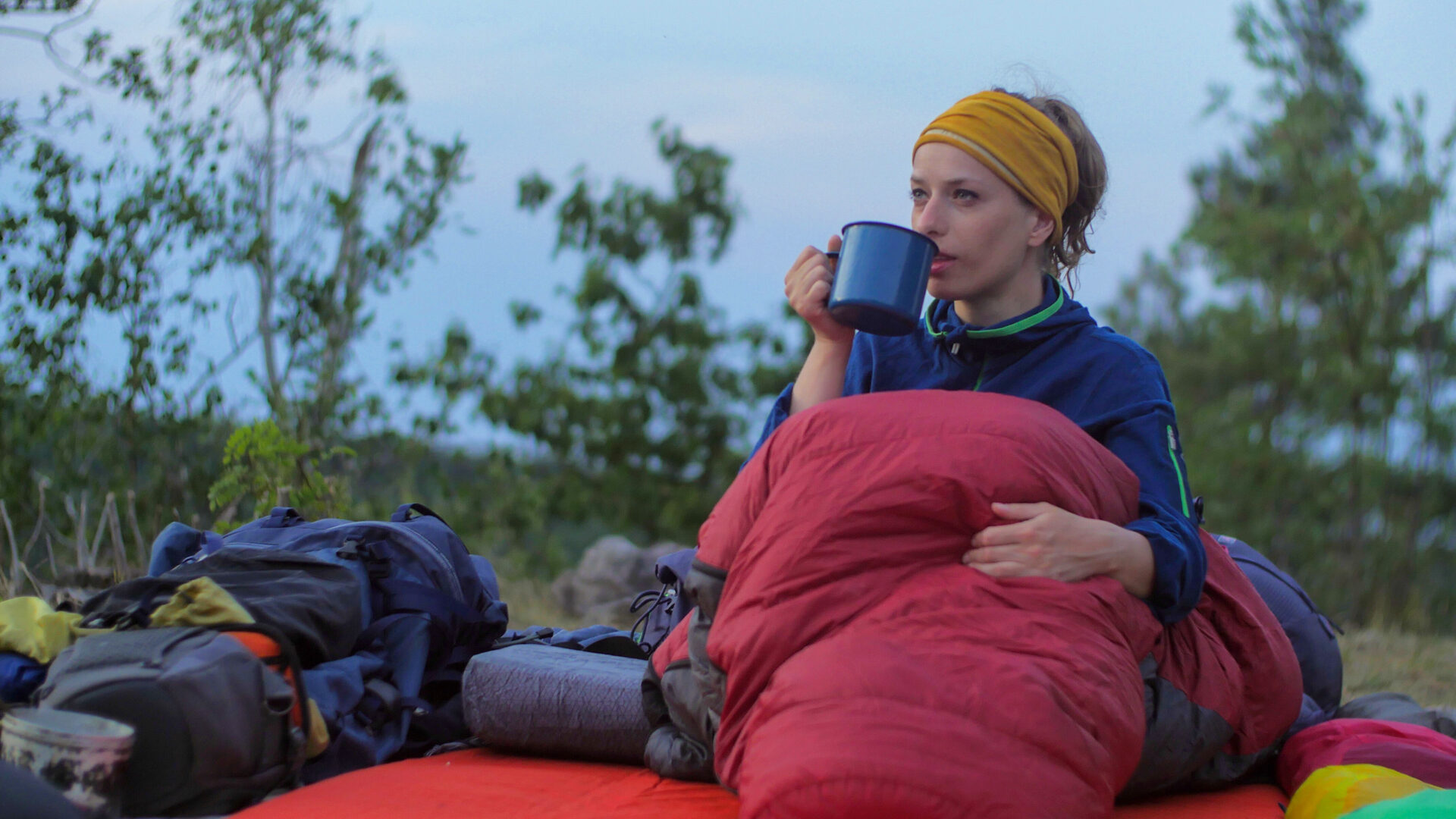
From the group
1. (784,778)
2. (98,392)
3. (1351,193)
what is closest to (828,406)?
(784,778)

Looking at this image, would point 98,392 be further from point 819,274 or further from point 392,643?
point 819,274

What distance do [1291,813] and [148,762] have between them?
167cm

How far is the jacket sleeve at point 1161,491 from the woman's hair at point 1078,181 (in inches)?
11.6

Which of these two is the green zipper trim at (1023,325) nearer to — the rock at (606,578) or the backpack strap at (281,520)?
the backpack strap at (281,520)

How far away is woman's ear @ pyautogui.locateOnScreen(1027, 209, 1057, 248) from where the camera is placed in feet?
6.91

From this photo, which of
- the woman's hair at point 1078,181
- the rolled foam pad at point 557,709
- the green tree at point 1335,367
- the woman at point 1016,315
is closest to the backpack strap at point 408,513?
the rolled foam pad at point 557,709

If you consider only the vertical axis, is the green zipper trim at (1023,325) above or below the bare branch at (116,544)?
above

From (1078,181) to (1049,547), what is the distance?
2.70 ft

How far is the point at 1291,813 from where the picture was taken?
1.87 meters

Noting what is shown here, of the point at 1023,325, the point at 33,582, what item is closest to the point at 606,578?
the point at 33,582

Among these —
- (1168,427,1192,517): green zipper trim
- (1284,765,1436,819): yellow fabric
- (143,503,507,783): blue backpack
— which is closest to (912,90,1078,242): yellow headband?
(1168,427,1192,517): green zipper trim

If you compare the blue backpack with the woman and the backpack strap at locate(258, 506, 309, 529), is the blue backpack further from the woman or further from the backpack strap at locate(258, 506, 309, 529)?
the woman

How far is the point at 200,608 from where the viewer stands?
190 cm

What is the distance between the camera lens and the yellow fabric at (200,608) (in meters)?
1.88
